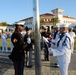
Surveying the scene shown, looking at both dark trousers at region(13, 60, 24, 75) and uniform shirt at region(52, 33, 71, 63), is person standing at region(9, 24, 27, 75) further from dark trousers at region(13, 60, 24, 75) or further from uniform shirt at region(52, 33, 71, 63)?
uniform shirt at region(52, 33, 71, 63)

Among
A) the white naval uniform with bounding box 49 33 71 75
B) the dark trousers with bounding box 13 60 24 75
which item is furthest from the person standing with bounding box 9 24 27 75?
the white naval uniform with bounding box 49 33 71 75

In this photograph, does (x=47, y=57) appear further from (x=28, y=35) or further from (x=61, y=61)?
(x=61, y=61)

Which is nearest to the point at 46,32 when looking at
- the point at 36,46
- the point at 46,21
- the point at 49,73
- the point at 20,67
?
the point at 49,73

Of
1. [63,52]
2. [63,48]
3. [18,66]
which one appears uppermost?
[63,48]

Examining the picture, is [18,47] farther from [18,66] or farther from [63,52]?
[63,52]

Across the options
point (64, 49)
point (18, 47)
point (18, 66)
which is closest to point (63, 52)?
point (64, 49)

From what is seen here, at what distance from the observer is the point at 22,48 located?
6844 millimetres

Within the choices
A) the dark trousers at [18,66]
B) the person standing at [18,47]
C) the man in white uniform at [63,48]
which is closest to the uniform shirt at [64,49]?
the man in white uniform at [63,48]

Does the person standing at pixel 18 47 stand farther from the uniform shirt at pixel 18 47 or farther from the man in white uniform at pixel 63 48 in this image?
the man in white uniform at pixel 63 48

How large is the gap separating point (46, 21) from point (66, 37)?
114 meters

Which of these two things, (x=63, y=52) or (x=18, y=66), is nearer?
(x=63, y=52)

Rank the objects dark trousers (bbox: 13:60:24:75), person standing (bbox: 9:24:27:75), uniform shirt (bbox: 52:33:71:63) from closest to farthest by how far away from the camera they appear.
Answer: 1. uniform shirt (bbox: 52:33:71:63)
2. person standing (bbox: 9:24:27:75)
3. dark trousers (bbox: 13:60:24:75)

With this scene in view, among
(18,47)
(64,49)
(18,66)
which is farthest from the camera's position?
(18,66)

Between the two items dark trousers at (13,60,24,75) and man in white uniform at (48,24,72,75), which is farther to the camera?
dark trousers at (13,60,24,75)
